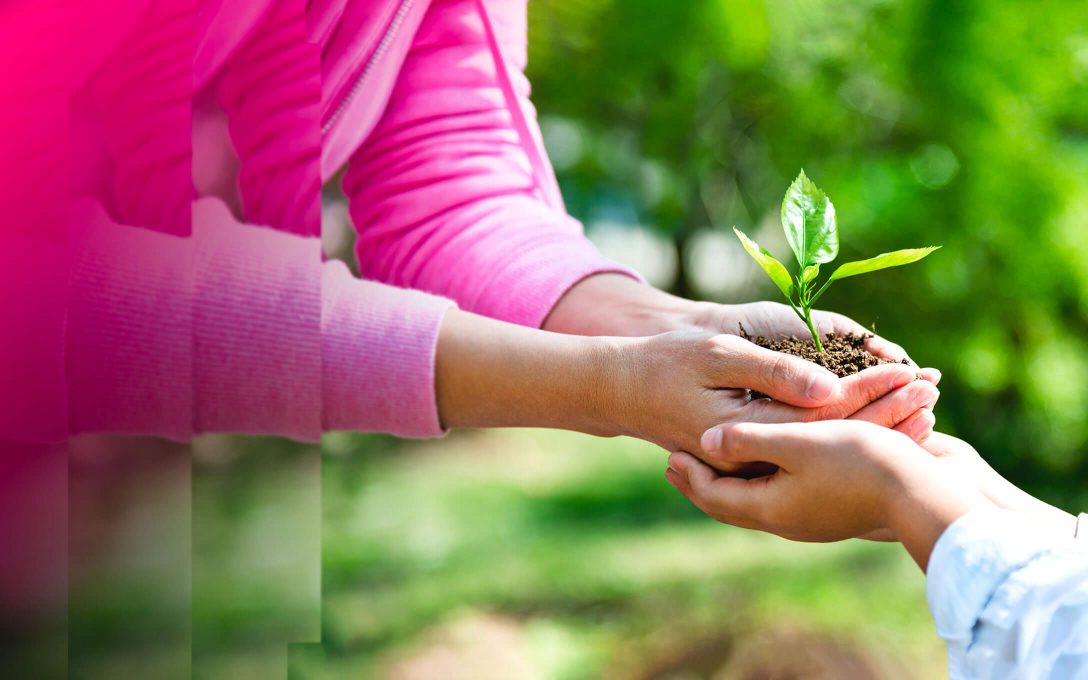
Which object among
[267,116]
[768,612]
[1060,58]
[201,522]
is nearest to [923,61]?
[1060,58]

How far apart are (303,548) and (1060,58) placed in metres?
2.59

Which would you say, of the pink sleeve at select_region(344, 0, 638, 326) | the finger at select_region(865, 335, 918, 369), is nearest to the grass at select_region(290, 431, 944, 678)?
the pink sleeve at select_region(344, 0, 638, 326)

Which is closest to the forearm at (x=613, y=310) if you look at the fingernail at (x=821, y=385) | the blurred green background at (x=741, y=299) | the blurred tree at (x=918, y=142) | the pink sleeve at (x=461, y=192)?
the pink sleeve at (x=461, y=192)

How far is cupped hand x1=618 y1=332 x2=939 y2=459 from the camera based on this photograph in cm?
82

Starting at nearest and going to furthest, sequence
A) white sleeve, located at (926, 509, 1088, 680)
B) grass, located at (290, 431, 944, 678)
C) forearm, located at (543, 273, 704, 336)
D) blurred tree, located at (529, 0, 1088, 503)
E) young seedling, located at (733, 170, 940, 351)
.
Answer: white sleeve, located at (926, 509, 1088, 680), young seedling, located at (733, 170, 940, 351), forearm, located at (543, 273, 704, 336), grass, located at (290, 431, 944, 678), blurred tree, located at (529, 0, 1088, 503)

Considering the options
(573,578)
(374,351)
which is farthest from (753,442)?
(573,578)

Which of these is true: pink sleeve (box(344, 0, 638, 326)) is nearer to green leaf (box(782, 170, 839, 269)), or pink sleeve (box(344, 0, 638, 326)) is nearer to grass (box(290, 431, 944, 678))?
green leaf (box(782, 170, 839, 269))

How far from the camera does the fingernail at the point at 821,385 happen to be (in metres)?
0.80

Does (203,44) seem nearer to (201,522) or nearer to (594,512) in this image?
(201,522)

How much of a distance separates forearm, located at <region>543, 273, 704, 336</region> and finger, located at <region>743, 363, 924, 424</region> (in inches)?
7.7

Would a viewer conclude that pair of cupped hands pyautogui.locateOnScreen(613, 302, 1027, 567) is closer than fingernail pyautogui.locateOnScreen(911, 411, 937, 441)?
Yes

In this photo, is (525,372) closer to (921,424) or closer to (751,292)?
(921,424)

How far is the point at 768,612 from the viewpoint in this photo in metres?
2.34

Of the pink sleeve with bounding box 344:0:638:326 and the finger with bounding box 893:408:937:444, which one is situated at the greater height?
the pink sleeve with bounding box 344:0:638:326
